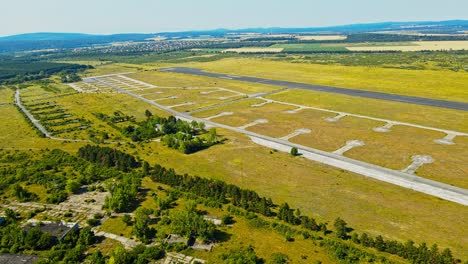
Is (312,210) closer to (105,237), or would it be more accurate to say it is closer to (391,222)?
(391,222)

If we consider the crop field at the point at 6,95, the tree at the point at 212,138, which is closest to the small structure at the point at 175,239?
the tree at the point at 212,138

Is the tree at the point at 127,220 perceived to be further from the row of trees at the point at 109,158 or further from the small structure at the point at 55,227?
the row of trees at the point at 109,158

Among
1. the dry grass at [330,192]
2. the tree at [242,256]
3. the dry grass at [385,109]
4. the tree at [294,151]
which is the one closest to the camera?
the tree at [242,256]

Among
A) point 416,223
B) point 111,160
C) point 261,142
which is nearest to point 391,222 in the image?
point 416,223

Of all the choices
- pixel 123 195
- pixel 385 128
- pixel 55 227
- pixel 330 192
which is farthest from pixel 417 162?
pixel 55 227

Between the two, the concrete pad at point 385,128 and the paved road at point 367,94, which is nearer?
the concrete pad at point 385,128

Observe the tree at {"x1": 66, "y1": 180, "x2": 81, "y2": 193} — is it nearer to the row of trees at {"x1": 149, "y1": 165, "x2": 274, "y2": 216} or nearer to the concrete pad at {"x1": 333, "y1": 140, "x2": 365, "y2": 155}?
the row of trees at {"x1": 149, "y1": 165, "x2": 274, "y2": 216}

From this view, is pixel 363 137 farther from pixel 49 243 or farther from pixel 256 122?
pixel 49 243
